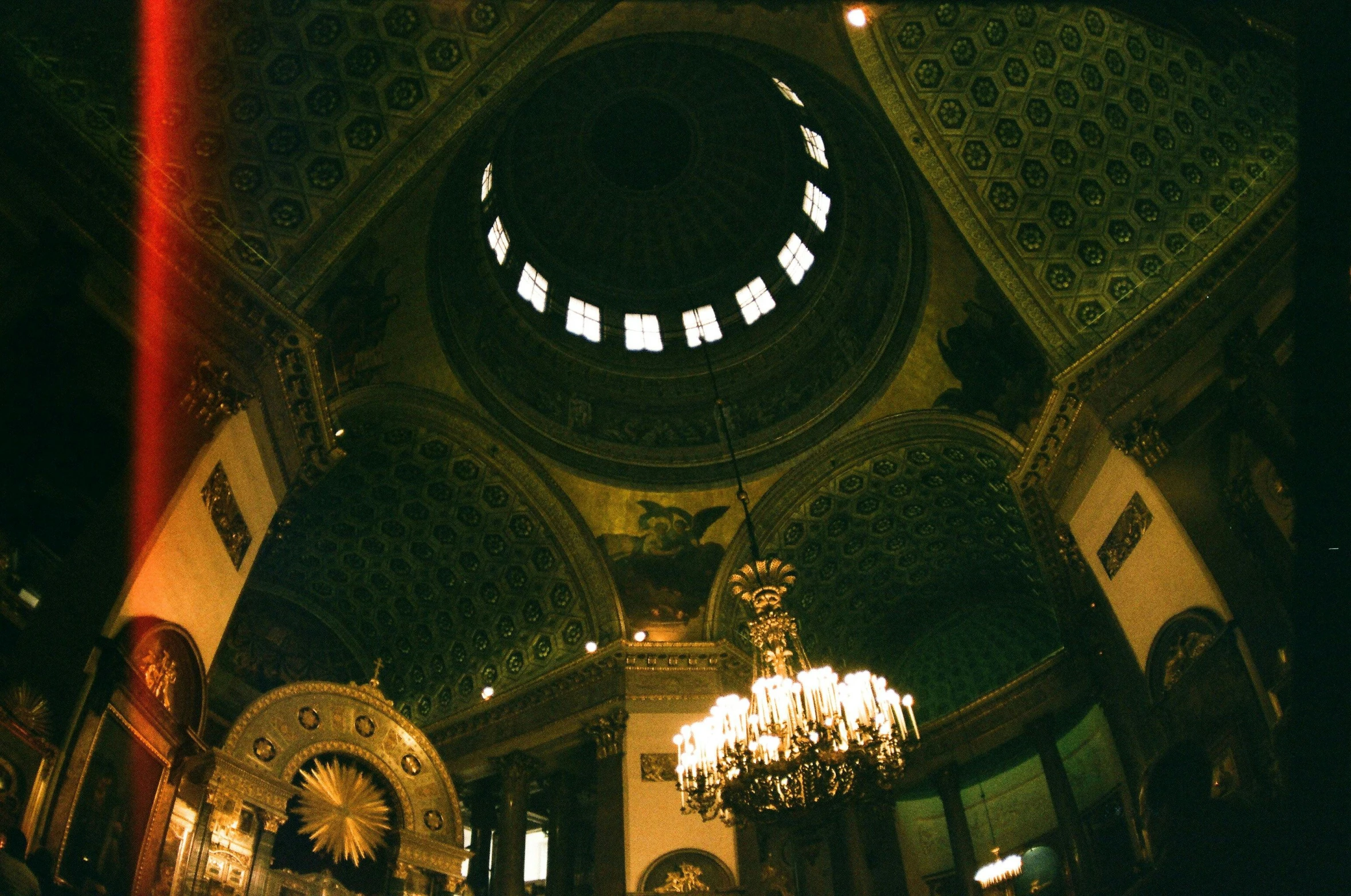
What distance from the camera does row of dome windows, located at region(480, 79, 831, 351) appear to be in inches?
657

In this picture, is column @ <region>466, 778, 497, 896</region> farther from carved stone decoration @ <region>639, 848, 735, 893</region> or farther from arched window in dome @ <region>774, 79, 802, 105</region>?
arched window in dome @ <region>774, 79, 802, 105</region>

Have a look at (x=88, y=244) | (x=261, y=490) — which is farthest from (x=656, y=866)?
Answer: (x=88, y=244)

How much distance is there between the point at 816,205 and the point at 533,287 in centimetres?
602

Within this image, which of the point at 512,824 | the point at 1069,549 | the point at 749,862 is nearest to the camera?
the point at 1069,549

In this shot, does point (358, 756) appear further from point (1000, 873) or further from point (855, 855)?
point (1000, 873)

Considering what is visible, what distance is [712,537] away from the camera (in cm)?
1712

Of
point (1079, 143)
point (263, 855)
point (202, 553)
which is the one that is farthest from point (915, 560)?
point (202, 553)

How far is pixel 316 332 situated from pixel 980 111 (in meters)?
9.53

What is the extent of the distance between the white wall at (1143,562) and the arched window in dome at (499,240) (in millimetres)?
11322

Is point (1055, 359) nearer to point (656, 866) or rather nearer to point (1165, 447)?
point (1165, 447)

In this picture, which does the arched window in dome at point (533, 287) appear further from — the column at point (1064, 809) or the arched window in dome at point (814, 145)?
the column at point (1064, 809)

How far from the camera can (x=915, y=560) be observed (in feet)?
60.2

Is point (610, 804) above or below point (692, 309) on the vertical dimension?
below

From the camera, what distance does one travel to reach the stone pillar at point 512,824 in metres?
14.6
